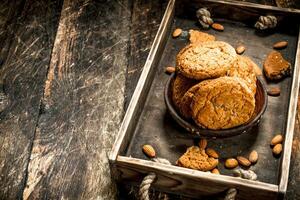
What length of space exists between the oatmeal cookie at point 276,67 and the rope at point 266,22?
107 millimetres

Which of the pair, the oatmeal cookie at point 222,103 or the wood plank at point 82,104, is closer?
the oatmeal cookie at point 222,103

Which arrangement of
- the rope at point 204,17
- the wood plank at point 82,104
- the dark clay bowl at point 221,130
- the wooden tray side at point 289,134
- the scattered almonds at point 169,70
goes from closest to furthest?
the wooden tray side at point 289,134 < the dark clay bowl at point 221,130 < the wood plank at point 82,104 < the scattered almonds at point 169,70 < the rope at point 204,17

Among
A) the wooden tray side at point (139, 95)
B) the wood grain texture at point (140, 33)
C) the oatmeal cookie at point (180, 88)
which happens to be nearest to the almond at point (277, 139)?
the oatmeal cookie at point (180, 88)

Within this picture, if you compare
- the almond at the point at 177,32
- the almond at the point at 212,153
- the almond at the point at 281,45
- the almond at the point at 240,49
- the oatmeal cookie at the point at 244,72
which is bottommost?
the almond at the point at 212,153

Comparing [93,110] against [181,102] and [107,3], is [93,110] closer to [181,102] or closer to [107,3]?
[181,102]

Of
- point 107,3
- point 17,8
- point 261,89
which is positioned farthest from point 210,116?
point 17,8

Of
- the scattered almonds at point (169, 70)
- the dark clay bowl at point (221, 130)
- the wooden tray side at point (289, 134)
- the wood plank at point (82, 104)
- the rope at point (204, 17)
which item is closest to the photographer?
the wooden tray side at point (289, 134)

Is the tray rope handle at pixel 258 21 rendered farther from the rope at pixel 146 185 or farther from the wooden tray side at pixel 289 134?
the rope at pixel 146 185

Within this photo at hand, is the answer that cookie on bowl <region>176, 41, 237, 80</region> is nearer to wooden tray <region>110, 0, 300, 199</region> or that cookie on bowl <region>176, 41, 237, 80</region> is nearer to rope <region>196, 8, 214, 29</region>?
wooden tray <region>110, 0, 300, 199</region>

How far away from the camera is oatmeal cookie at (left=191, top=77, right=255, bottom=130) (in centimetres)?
112

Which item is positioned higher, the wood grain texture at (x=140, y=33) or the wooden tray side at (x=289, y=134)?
the wooden tray side at (x=289, y=134)

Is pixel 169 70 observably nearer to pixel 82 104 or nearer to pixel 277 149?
pixel 82 104

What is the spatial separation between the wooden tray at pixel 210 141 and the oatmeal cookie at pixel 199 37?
0.09 feet

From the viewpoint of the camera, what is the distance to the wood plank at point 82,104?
1280 millimetres
